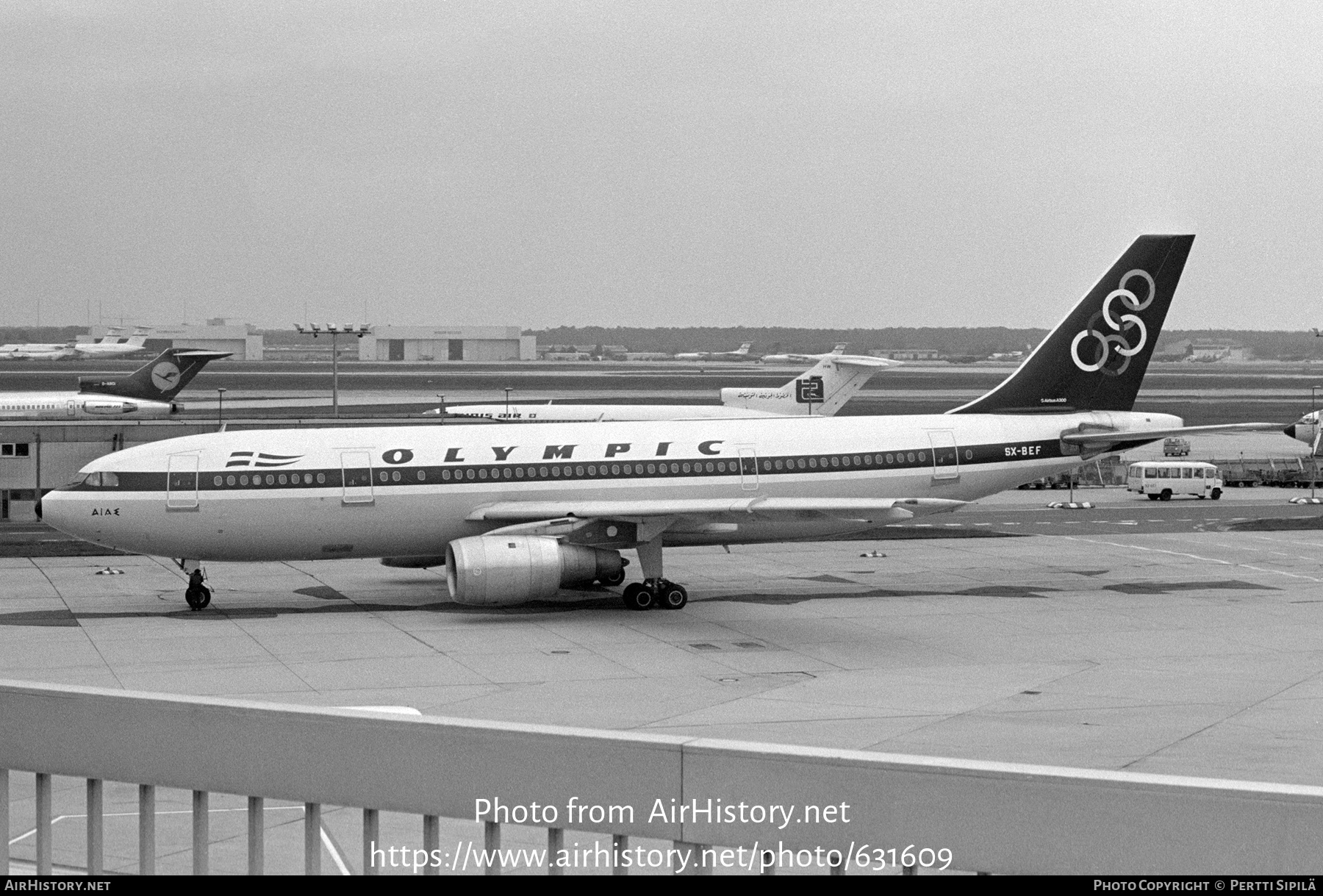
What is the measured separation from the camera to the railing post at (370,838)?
5504 mm

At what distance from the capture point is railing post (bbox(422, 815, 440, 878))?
5.47 metres

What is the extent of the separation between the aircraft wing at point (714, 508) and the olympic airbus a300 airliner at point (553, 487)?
0.16 ft

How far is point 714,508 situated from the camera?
31234 mm

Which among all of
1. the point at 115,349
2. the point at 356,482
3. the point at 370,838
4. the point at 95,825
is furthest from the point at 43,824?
the point at 115,349

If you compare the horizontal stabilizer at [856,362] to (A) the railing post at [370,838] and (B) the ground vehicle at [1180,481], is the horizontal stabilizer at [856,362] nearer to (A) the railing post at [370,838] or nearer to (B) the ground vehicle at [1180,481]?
(B) the ground vehicle at [1180,481]

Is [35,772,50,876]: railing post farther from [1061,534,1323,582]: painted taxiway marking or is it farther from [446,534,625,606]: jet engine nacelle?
[1061,534,1323,582]: painted taxiway marking

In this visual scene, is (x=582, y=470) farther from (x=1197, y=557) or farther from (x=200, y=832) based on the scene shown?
(x=200, y=832)

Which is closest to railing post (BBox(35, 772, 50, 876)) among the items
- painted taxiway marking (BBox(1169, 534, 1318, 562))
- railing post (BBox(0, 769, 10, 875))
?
railing post (BBox(0, 769, 10, 875))

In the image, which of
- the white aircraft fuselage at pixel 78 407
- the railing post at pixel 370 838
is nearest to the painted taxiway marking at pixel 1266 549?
the railing post at pixel 370 838

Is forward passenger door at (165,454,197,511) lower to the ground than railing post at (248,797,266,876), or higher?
lower

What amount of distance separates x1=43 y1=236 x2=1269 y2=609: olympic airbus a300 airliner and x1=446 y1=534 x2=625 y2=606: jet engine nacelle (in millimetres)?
35
